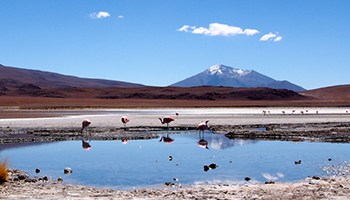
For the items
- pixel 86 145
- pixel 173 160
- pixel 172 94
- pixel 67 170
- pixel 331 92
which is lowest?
pixel 67 170

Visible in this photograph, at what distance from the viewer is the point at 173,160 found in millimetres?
16922

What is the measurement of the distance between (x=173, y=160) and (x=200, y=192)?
5721mm

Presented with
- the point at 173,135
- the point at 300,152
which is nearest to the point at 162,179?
the point at 300,152

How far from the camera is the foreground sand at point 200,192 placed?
1076 cm

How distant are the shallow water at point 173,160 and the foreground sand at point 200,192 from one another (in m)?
0.99

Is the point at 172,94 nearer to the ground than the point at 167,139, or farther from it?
farther from it

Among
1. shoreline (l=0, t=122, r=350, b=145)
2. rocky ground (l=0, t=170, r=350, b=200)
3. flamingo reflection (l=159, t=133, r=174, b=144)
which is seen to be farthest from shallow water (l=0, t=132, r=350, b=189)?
shoreline (l=0, t=122, r=350, b=145)

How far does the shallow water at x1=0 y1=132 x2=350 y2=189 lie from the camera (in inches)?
536

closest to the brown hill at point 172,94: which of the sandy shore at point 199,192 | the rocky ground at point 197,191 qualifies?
the rocky ground at point 197,191

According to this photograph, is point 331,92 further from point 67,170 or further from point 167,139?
point 67,170

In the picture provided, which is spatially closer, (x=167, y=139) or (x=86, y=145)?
(x=86, y=145)

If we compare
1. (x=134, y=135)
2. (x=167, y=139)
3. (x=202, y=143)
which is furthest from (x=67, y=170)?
(x=134, y=135)

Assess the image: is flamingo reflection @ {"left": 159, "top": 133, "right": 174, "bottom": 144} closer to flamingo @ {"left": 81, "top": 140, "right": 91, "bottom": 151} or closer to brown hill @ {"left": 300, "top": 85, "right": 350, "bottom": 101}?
flamingo @ {"left": 81, "top": 140, "right": 91, "bottom": 151}

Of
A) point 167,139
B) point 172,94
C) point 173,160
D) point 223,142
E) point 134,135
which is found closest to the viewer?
point 173,160
